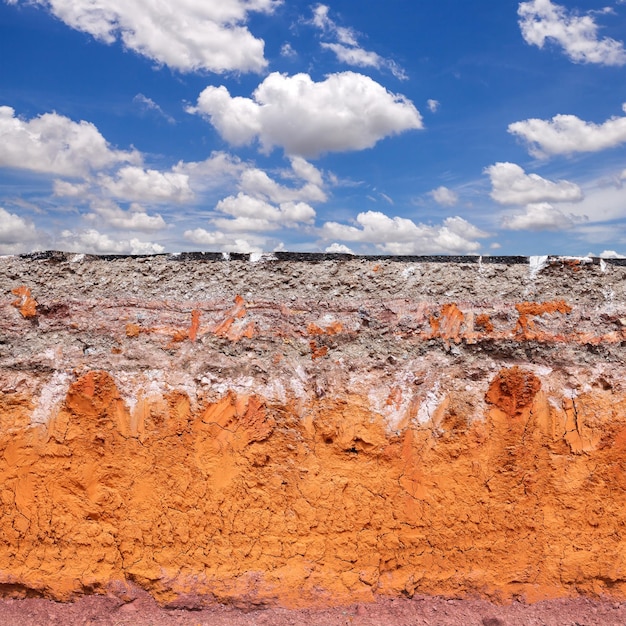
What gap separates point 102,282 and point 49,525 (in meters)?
2.05

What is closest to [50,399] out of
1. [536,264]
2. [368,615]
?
[368,615]

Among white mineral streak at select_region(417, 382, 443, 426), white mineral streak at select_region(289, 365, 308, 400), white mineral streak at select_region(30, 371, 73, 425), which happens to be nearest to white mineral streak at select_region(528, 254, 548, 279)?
white mineral streak at select_region(417, 382, 443, 426)

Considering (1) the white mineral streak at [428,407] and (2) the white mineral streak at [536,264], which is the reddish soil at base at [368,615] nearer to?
(1) the white mineral streak at [428,407]

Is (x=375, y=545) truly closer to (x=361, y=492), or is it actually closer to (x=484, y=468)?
(x=361, y=492)

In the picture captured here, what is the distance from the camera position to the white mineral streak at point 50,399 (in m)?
4.43

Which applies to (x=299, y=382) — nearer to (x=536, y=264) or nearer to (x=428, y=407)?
(x=428, y=407)

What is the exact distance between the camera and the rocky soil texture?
13.9ft

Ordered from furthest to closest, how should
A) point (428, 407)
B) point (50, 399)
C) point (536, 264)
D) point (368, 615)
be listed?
1. point (536, 264)
2. point (50, 399)
3. point (428, 407)
4. point (368, 615)

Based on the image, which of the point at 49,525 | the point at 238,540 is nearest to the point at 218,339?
the point at 238,540

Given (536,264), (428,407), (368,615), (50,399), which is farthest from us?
(536,264)

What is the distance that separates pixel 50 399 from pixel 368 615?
302 cm

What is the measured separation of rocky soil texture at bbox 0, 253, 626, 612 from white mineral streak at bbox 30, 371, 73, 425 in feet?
0.06

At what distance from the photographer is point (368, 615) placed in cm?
412

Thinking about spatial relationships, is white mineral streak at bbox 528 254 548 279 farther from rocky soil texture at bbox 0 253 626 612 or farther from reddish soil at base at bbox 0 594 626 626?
reddish soil at base at bbox 0 594 626 626
